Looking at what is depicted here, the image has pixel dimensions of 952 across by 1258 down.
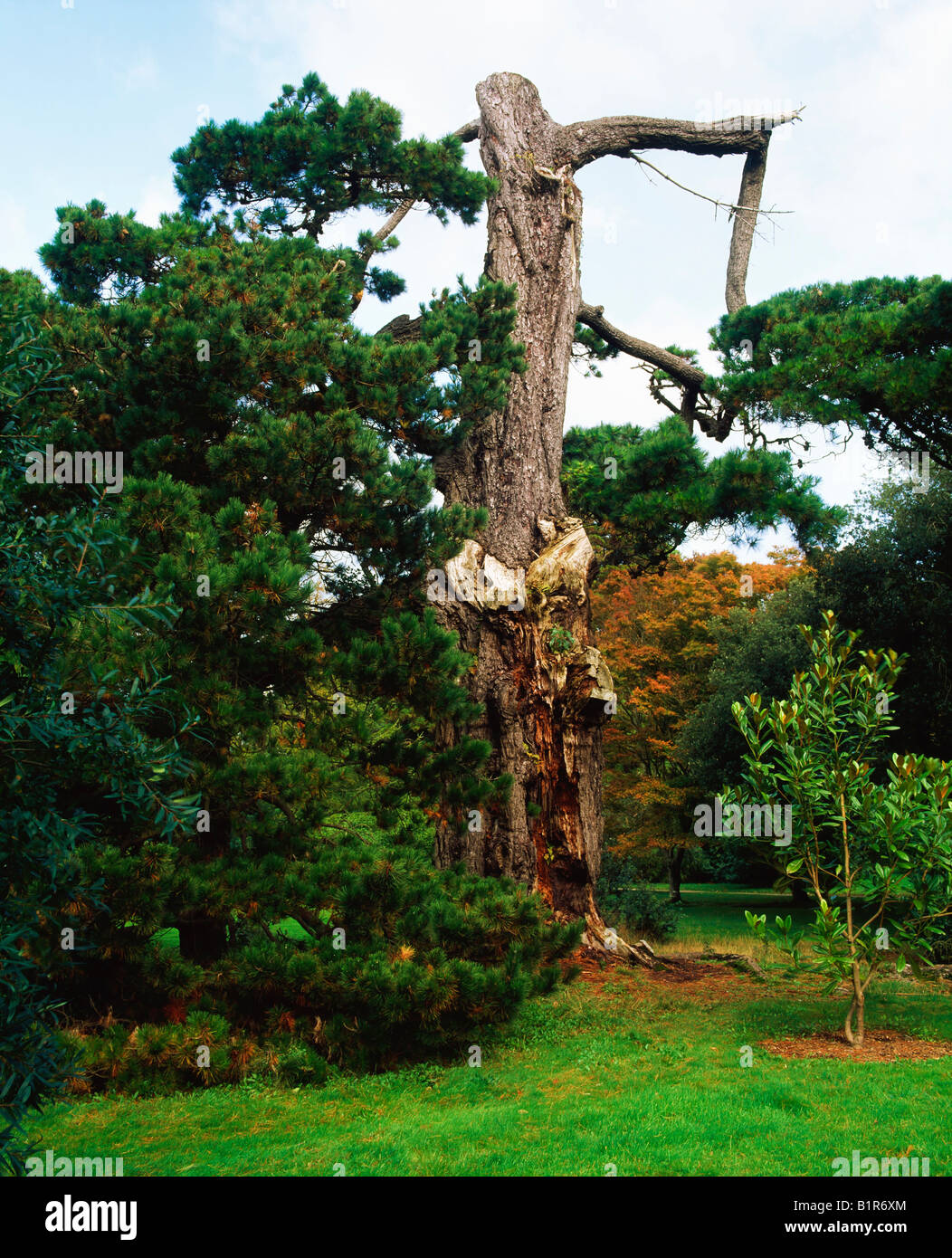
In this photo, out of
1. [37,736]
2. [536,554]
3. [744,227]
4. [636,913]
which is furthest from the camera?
[636,913]

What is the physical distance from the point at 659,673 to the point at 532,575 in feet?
44.6

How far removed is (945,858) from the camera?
661cm

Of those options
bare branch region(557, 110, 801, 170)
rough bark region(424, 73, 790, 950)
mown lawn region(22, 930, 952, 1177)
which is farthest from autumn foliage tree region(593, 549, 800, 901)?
mown lawn region(22, 930, 952, 1177)

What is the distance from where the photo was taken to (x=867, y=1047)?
Result: 7.00m

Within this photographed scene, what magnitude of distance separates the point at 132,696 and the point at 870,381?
28.5 ft

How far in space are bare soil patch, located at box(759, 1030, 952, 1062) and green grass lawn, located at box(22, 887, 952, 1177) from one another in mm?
179

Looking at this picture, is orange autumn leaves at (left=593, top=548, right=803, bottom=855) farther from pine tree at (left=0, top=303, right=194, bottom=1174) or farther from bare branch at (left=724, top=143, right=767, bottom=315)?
pine tree at (left=0, top=303, right=194, bottom=1174)

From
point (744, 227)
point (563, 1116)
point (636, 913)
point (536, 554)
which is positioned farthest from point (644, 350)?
point (563, 1116)

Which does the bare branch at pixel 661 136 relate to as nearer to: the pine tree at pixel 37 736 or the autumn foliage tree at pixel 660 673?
the autumn foliage tree at pixel 660 673

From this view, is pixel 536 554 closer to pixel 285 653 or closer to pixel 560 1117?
pixel 285 653

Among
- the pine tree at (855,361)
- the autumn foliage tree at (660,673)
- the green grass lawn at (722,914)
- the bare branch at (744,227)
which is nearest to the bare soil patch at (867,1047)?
the green grass lawn at (722,914)

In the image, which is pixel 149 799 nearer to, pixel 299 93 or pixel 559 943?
pixel 559 943

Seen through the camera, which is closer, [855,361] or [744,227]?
[855,361]
